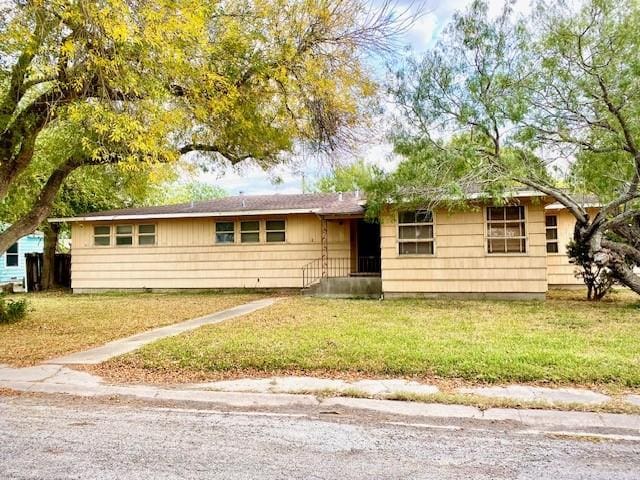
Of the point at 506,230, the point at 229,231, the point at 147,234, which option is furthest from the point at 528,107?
the point at 147,234

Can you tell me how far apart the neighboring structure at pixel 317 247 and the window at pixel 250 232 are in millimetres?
34

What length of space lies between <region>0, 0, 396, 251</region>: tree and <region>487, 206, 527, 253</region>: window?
4.96 m

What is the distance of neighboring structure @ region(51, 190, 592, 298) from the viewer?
13.2 metres

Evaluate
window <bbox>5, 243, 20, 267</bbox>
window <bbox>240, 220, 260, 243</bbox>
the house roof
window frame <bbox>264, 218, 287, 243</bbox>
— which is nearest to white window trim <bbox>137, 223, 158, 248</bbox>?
the house roof

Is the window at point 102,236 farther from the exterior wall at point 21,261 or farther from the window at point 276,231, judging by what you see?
the exterior wall at point 21,261

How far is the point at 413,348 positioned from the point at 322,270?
9598 mm

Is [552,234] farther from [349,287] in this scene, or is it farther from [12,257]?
[12,257]

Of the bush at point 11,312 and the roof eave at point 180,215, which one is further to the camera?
the roof eave at point 180,215

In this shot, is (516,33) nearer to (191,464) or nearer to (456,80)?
(456,80)

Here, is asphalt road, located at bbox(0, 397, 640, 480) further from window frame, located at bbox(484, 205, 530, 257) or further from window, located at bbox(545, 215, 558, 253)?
window, located at bbox(545, 215, 558, 253)

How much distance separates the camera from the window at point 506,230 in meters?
13.1

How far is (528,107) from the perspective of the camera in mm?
10062

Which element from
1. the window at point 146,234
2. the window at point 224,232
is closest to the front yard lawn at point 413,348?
the window at point 224,232

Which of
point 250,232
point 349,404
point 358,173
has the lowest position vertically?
point 349,404
